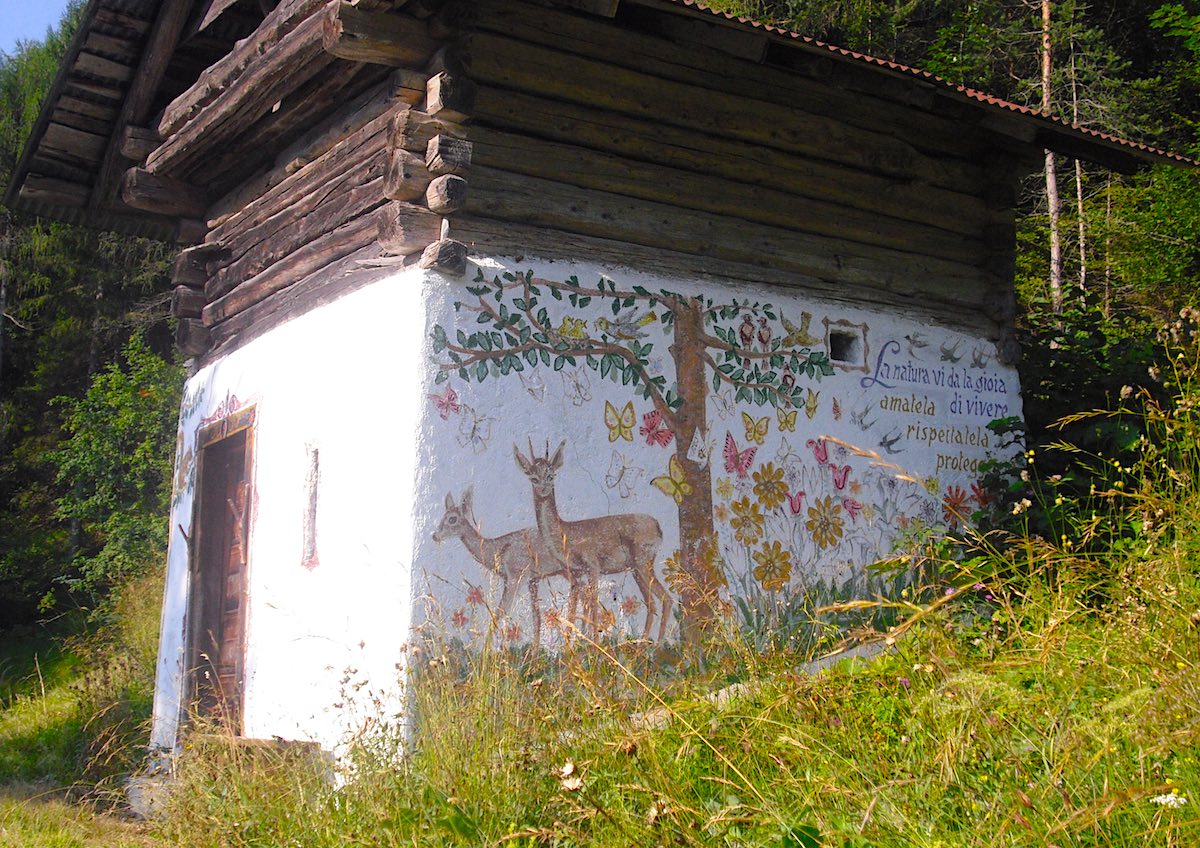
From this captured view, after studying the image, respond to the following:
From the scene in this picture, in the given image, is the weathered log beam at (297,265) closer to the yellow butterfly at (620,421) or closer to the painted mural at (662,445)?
the painted mural at (662,445)

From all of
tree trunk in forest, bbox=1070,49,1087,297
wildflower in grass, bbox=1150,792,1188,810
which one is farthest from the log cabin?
tree trunk in forest, bbox=1070,49,1087,297

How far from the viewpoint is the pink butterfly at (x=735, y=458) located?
22.5 ft

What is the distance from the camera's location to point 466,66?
631 centimetres

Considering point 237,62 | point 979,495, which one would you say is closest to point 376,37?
point 237,62

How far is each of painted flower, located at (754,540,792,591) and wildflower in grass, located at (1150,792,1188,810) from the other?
12.6 ft

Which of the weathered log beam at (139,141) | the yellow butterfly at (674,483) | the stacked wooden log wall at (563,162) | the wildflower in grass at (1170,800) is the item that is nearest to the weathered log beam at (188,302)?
the stacked wooden log wall at (563,162)

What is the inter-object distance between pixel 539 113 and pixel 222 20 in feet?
10.1

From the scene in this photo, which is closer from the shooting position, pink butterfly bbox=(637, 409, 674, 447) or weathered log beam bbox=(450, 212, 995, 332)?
weathered log beam bbox=(450, 212, 995, 332)

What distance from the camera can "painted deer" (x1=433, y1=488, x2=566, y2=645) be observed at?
590 centimetres

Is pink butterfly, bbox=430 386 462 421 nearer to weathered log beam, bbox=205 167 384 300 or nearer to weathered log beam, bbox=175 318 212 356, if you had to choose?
weathered log beam, bbox=205 167 384 300

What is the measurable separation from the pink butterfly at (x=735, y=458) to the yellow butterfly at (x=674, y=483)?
0.32 metres

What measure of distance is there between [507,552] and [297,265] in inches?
101

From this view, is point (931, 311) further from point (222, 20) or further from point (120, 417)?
point (120, 417)

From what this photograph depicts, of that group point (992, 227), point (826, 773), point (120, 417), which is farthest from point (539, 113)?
point (120, 417)
